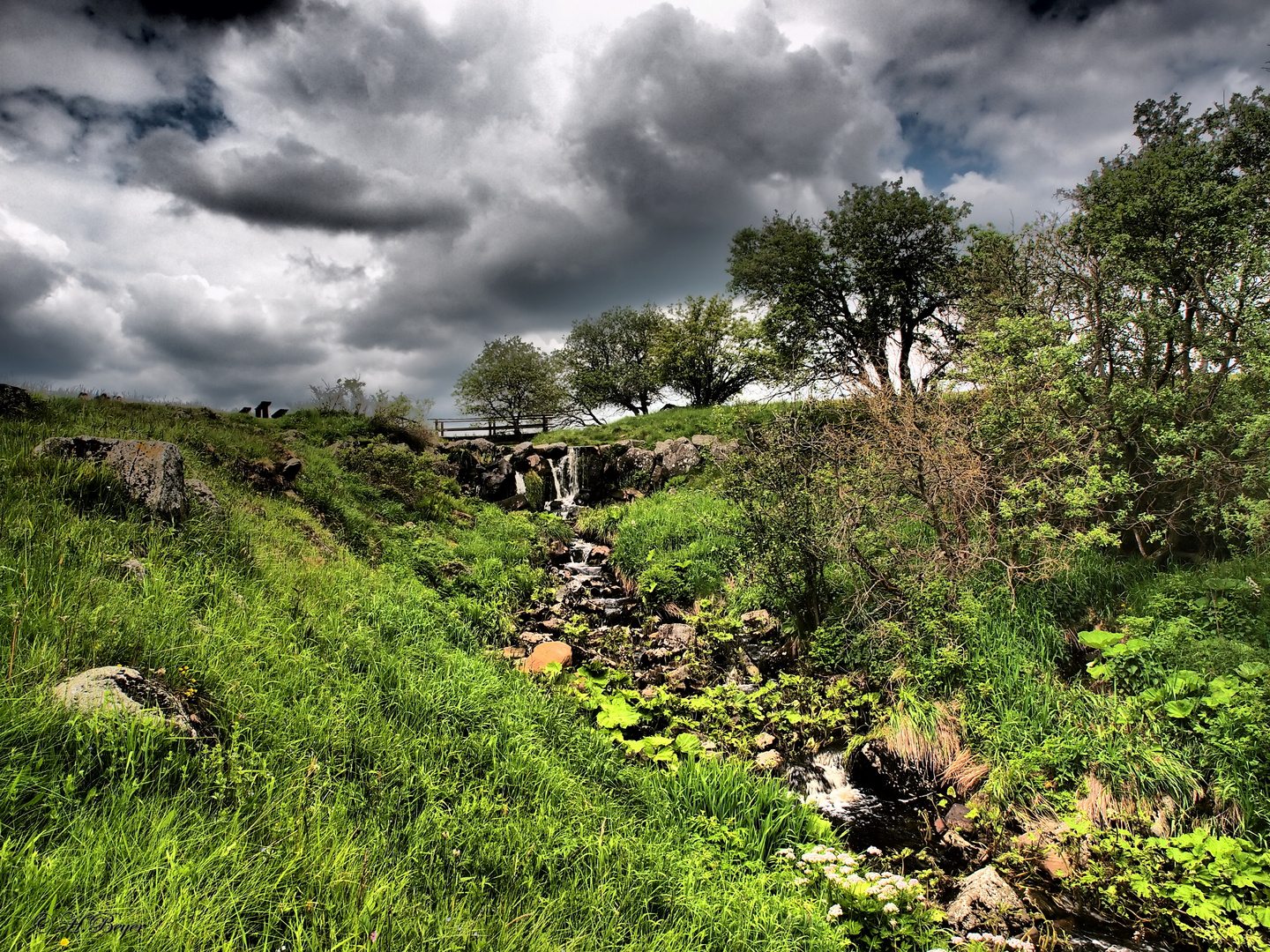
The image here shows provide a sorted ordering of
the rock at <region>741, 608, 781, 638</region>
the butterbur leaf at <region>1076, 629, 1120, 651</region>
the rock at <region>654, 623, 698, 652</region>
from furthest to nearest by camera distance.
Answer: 1. the rock at <region>741, 608, 781, 638</region>
2. the rock at <region>654, 623, 698, 652</region>
3. the butterbur leaf at <region>1076, 629, 1120, 651</region>

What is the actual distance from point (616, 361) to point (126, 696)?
4314cm

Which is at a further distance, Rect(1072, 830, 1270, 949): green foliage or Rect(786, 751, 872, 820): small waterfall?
Rect(786, 751, 872, 820): small waterfall

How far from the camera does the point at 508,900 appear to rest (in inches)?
126

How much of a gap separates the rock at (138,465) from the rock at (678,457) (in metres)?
16.7

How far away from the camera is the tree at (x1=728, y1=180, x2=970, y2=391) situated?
2617 cm

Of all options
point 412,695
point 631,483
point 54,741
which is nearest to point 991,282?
point 412,695

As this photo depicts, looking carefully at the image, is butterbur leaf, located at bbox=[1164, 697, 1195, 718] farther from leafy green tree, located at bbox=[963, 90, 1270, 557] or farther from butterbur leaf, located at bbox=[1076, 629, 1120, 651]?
leafy green tree, located at bbox=[963, 90, 1270, 557]

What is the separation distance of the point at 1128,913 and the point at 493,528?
1247 centimetres

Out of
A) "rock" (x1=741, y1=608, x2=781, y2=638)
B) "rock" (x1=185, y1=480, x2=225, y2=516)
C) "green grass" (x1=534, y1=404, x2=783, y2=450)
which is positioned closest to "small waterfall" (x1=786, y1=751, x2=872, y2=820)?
"rock" (x1=741, y1=608, x2=781, y2=638)

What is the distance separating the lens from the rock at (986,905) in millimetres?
3939

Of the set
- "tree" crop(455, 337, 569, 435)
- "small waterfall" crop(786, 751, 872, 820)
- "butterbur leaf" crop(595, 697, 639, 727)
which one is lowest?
"small waterfall" crop(786, 751, 872, 820)

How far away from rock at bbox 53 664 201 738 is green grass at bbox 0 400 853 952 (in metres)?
0.10

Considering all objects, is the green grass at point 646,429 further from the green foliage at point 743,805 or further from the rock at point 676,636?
the green foliage at point 743,805

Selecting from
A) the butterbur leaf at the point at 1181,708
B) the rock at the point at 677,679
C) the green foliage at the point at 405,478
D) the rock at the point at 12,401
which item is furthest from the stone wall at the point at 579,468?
the butterbur leaf at the point at 1181,708
